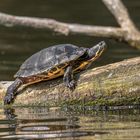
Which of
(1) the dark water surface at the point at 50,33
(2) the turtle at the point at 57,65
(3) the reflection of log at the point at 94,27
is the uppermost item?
(1) the dark water surface at the point at 50,33

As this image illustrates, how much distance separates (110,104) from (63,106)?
0.56 m

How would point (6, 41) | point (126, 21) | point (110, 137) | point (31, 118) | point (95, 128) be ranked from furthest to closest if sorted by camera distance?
1. point (6, 41)
2. point (126, 21)
3. point (31, 118)
4. point (95, 128)
5. point (110, 137)

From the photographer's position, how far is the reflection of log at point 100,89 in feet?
27.7

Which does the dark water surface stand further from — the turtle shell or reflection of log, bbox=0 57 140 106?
reflection of log, bbox=0 57 140 106

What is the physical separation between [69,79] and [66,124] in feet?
2.72

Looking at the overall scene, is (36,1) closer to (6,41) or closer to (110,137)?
(6,41)

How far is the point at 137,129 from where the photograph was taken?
7.40 m

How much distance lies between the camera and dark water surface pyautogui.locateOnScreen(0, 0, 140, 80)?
1468 cm

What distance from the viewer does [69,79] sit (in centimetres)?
857

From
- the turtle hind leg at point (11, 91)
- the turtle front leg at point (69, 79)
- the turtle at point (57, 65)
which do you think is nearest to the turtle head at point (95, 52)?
the turtle at point (57, 65)

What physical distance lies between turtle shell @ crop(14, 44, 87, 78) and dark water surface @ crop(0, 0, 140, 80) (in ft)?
12.2

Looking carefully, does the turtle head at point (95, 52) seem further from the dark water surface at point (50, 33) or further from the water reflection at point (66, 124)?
the dark water surface at point (50, 33)

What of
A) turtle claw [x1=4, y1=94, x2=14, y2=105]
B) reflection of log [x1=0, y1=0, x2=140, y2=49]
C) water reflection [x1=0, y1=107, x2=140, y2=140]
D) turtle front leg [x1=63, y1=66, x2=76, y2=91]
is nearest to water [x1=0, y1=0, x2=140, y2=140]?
water reflection [x1=0, y1=107, x2=140, y2=140]

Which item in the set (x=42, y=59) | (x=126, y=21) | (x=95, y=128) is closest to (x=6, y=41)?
(x=126, y=21)
